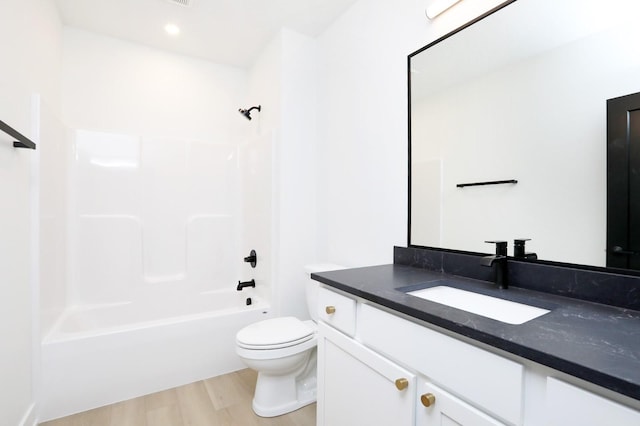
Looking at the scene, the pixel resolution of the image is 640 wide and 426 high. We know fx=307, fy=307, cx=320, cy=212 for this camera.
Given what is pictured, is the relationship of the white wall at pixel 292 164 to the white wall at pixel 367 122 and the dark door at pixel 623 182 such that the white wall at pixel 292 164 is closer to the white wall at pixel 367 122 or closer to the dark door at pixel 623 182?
the white wall at pixel 367 122

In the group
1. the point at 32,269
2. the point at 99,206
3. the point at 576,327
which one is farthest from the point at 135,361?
the point at 576,327

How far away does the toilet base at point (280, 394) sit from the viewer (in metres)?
1.78

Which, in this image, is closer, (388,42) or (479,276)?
(479,276)

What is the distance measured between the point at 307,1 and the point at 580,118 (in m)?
1.75

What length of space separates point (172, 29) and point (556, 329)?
2937mm

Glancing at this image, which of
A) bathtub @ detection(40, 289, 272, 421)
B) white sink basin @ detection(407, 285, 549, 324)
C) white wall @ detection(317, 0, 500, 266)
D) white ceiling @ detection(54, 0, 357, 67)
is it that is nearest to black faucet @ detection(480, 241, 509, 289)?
white sink basin @ detection(407, 285, 549, 324)

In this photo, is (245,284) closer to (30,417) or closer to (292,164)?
(292,164)

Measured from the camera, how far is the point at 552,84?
1103 mm

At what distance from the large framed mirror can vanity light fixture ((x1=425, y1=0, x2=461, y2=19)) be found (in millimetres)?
125

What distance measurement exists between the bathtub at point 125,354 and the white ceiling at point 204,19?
2129 millimetres

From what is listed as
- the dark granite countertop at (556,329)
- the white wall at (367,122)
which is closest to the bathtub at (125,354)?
the white wall at (367,122)

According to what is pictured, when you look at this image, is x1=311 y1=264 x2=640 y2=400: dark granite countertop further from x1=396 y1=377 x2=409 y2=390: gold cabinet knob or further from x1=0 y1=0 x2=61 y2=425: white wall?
x1=0 y1=0 x2=61 y2=425: white wall

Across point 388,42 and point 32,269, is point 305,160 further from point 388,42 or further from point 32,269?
Answer: point 32,269

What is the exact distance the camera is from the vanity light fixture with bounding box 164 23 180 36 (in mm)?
2352
